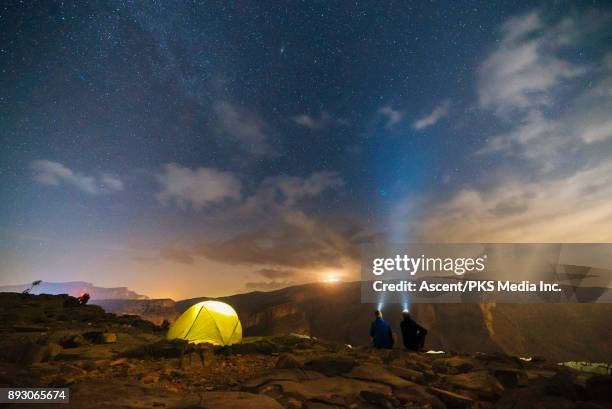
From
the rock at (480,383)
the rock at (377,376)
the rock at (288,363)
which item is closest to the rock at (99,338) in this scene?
the rock at (288,363)

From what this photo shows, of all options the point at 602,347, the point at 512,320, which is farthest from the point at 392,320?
the point at 602,347

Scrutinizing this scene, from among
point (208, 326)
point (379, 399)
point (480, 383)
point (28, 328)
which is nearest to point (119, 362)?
point (208, 326)

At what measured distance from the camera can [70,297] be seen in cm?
2627

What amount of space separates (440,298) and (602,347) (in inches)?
1175

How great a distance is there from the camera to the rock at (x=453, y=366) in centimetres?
739

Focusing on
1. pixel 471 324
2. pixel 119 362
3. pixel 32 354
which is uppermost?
pixel 32 354

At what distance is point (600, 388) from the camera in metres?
5.32

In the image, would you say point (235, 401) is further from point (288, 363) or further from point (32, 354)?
point (32, 354)

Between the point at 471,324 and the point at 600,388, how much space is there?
7152 cm

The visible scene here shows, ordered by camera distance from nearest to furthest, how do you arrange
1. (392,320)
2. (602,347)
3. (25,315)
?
(25,315), (602,347), (392,320)

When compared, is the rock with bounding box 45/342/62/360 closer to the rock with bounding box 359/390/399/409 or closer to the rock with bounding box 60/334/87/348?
the rock with bounding box 60/334/87/348

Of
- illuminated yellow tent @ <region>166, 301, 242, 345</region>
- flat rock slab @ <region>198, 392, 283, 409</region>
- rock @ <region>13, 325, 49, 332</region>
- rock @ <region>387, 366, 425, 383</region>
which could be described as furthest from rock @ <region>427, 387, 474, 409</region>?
rock @ <region>13, 325, 49, 332</region>

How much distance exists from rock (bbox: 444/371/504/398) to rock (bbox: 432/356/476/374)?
0.83 metres

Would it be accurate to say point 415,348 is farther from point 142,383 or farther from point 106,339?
point 106,339
